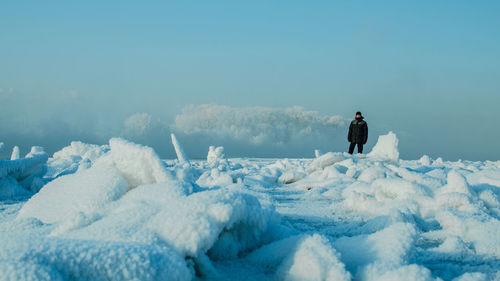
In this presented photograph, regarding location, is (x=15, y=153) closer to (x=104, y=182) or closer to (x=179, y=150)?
(x=179, y=150)

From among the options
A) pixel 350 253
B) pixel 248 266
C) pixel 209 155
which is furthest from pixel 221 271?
pixel 209 155

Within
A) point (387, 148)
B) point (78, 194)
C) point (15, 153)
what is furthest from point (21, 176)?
point (387, 148)

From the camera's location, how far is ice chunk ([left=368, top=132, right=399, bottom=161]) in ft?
29.5

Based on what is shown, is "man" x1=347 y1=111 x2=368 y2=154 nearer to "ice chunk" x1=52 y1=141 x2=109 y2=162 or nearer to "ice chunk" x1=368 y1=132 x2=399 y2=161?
"ice chunk" x1=368 y1=132 x2=399 y2=161

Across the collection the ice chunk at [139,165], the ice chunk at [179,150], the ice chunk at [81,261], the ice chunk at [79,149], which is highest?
the ice chunk at [81,261]

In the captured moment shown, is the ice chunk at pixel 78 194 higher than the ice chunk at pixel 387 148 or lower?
higher

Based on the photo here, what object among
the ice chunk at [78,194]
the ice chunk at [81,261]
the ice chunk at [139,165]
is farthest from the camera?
the ice chunk at [139,165]

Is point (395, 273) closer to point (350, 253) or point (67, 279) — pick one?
point (350, 253)

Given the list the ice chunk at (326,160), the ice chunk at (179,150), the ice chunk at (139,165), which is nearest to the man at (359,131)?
the ice chunk at (326,160)

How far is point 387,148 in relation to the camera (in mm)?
9180

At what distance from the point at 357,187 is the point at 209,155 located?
10.2 meters

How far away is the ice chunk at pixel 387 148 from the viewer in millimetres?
8986

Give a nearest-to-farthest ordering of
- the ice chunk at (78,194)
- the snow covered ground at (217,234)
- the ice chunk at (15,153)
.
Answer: the snow covered ground at (217,234) < the ice chunk at (78,194) < the ice chunk at (15,153)

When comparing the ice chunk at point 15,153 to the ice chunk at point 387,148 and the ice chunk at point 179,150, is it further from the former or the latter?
the ice chunk at point 387,148
